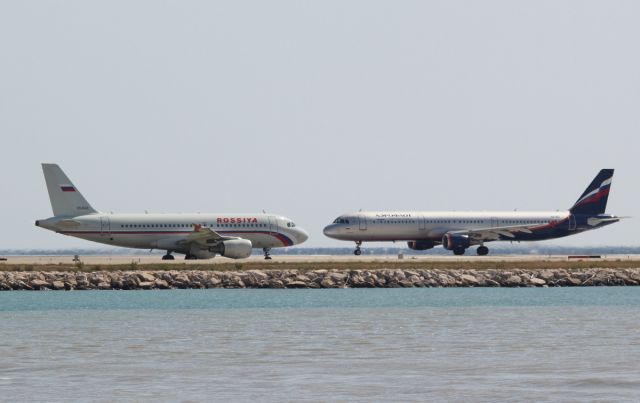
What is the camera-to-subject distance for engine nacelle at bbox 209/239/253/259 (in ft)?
269

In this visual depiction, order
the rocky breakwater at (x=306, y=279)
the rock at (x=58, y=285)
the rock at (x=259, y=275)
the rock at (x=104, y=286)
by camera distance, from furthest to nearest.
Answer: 1. the rock at (x=259, y=275)
2. the rocky breakwater at (x=306, y=279)
3. the rock at (x=104, y=286)
4. the rock at (x=58, y=285)

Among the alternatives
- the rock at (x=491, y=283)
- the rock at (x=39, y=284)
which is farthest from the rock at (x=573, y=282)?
the rock at (x=39, y=284)

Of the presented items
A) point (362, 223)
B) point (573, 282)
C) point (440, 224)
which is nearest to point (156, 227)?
point (362, 223)

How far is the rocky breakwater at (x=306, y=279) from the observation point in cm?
6028

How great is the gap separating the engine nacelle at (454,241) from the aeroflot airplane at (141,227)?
1964cm

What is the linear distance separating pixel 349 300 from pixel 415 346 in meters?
20.5

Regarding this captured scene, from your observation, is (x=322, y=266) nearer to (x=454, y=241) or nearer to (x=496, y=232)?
(x=454, y=241)

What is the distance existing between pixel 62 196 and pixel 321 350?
55.7 m

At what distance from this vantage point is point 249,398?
74.6 ft

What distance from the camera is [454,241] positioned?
318 feet

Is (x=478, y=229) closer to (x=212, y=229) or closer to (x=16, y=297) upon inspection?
(x=212, y=229)

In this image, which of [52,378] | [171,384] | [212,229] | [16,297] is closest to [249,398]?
[171,384]

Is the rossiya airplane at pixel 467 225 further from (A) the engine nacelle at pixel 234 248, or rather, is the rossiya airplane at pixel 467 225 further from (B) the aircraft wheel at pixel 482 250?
(A) the engine nacelle at pixel 234 248

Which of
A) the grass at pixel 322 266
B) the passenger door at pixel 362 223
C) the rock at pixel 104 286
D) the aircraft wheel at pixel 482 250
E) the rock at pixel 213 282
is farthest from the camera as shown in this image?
the aircraft wheel at pixel 482 250
